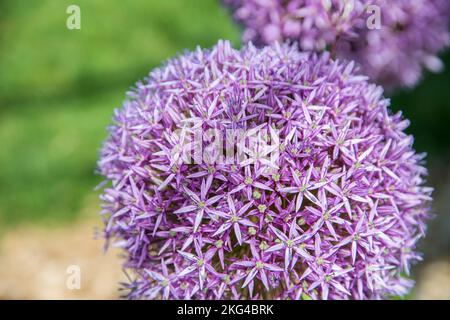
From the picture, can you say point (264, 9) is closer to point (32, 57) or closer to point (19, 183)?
point (19, 183)

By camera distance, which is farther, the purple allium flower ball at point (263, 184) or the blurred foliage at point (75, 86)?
the blurred foliage at point (75, 86)

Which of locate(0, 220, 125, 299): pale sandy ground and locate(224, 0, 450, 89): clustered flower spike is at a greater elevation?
locate(224, 0, 450, 89): clustered flower spike

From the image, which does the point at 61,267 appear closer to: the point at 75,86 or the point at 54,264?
the point at 54,264

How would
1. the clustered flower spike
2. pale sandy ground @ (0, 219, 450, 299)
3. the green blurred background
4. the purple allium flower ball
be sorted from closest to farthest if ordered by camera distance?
the purple allium flower ball, the clustered flower spike, pale sandy ground @ (0, 219, 450, 299), the green blurred background

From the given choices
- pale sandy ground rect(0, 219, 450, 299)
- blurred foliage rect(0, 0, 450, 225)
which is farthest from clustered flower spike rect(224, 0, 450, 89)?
blurred foliage rect(0, 0, 450, 225)

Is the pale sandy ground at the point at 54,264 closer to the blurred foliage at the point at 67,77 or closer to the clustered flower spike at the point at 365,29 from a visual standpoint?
the blurred foliage at the point at 67,77

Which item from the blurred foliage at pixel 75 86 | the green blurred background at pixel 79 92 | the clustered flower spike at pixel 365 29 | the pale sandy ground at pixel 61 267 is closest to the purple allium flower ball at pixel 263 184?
the clustered flower spike at pixel 365 29

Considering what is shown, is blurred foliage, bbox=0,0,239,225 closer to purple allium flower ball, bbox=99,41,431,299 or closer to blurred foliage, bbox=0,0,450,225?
blurred foliage, bbox=0,0,450,225
